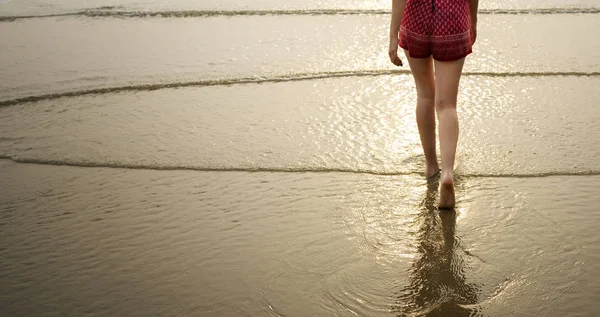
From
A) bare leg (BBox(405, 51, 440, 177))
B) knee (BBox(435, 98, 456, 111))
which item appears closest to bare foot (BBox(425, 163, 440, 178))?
bare leg (BBox(405, 51, 440, 177))

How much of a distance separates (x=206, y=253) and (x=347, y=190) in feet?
3.10

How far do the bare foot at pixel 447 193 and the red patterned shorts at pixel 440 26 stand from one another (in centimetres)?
58

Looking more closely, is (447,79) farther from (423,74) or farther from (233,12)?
(233,12)

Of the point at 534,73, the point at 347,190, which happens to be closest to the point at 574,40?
the point at 534,73

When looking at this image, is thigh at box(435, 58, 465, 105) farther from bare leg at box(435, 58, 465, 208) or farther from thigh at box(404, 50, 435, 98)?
thigh at box(404, 50, 435, 98)

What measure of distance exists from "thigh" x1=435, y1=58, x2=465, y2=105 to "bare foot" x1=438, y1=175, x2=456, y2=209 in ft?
1.29

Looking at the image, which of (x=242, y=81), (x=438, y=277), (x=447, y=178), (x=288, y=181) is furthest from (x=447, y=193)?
(x=242, y=81)

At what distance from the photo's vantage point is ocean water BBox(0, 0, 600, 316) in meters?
3.16

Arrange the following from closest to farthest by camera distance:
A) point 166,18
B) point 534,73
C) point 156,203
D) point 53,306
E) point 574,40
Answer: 1. point 53,306
2. point 156,203
3. point 534,73
4. point 574,40
5. point 166,18

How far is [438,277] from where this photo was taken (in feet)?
10.5

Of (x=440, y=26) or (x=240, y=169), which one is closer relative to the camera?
(x=440, y=26)

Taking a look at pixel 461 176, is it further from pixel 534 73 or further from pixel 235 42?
pixel 235 42

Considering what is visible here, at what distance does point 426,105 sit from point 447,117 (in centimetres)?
28

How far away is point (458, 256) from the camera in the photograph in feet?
11.0
